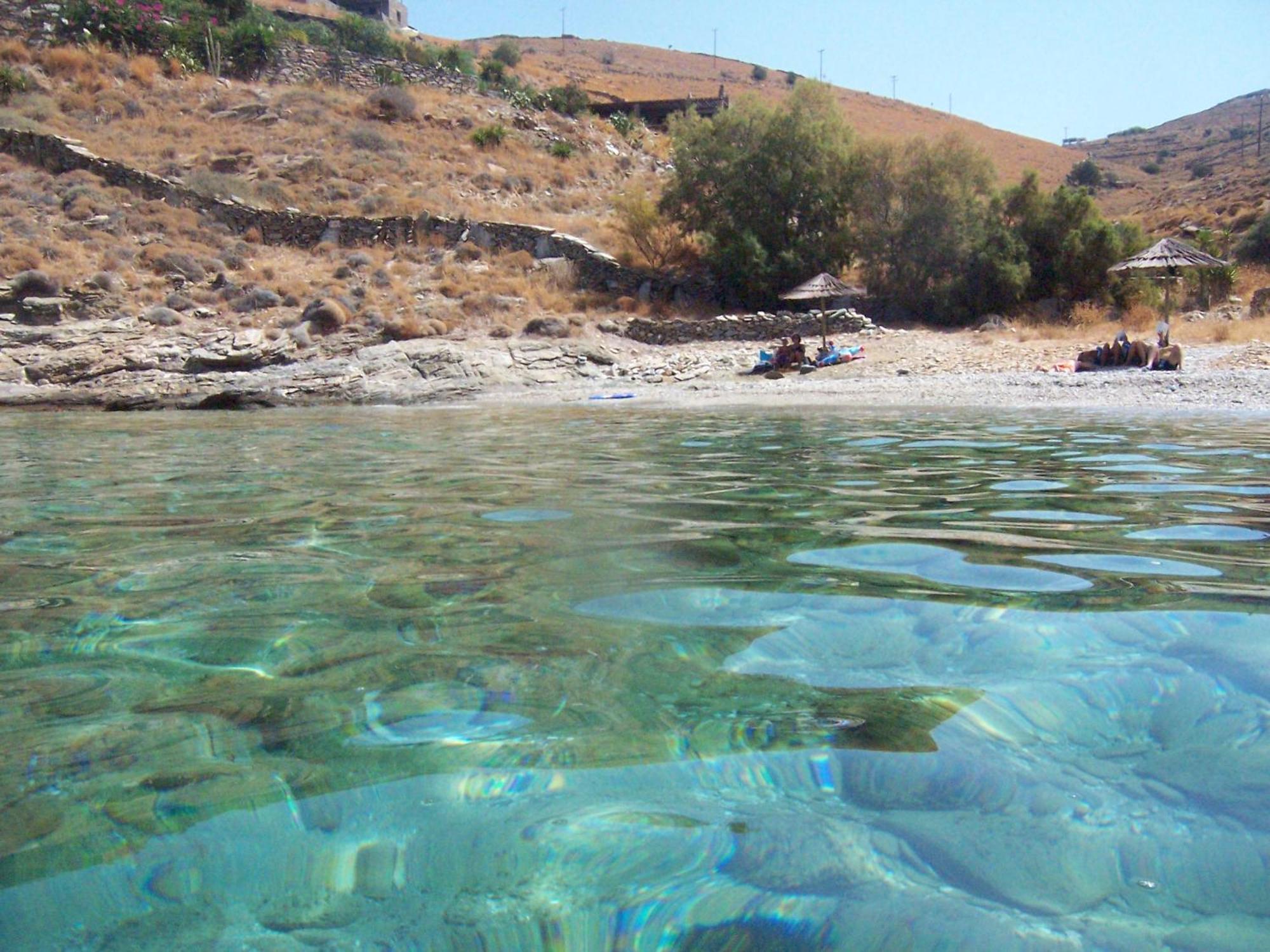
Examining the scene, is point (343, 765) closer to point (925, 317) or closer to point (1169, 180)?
point (925, 317)

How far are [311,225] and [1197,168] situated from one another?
1804 inches

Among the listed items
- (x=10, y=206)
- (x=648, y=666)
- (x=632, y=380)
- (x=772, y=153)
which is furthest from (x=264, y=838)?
(x=10, y=206)

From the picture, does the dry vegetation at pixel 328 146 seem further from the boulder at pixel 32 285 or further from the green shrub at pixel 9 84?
the boulder at pixel 32 285

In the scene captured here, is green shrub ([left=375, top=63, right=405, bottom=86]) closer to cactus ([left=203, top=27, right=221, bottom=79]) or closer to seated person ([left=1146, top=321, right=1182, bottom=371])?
cactus ([left=203, top=27, right=221, bottom=79])

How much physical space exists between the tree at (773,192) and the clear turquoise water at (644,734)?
19819mm

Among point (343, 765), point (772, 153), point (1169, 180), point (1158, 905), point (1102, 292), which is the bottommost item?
point (343, 765)

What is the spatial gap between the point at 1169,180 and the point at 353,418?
168 feet

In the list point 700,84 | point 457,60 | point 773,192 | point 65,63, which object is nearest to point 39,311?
point 773,192

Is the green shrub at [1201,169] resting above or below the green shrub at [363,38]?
below

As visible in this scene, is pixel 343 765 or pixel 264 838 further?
pixel 343 765

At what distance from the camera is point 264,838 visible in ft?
4.32

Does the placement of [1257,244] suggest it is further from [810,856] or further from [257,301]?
[810,856]

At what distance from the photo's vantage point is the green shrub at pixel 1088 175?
48.1 m

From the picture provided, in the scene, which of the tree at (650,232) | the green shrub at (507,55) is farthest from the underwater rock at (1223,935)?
the green shrub at (507,55)
